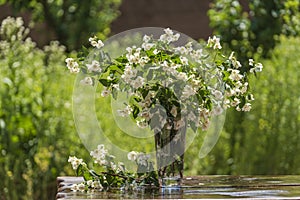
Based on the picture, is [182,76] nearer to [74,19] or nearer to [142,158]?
[142,158]

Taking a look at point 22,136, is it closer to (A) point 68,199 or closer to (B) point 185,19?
(A) point 68,199

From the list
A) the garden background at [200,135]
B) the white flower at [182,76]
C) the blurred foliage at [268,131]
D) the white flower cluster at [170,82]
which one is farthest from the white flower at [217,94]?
the blurred foliage at [268,131]

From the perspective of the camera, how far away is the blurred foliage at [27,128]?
4.00 meters

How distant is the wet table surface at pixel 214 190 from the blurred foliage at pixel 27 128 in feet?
4.47

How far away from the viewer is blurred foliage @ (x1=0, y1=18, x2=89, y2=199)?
4004 millimetres

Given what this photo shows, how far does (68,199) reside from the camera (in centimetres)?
211

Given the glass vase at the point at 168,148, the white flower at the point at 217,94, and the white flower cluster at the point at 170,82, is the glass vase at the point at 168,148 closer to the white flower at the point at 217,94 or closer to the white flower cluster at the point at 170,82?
the white flower cluster at the point at 170,82

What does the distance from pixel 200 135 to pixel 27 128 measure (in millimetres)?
1034

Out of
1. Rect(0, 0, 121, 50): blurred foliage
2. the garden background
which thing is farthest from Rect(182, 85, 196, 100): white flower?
Rect(0, 0, 121, 50): blurred foliage

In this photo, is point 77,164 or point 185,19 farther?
point 185,19

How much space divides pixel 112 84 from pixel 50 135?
1.77 metres

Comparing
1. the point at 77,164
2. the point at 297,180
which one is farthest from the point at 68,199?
the point at 297,180

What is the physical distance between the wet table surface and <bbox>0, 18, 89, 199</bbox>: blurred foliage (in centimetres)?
136

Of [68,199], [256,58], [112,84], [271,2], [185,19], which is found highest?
[185,19]
